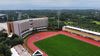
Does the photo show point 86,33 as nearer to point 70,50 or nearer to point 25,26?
point 70,50

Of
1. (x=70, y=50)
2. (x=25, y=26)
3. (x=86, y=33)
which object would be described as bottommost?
(x=70, y=50)

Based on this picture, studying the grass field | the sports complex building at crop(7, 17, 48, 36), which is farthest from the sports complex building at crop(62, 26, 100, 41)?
the sports complex building at crop(7, 17, 48, 36)

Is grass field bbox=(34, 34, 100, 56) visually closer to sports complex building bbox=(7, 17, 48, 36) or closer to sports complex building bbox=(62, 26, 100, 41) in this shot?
sports complex building bbox=(62, 26, 100, 41)

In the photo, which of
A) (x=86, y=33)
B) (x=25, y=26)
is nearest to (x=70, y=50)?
(x=86, y=33)

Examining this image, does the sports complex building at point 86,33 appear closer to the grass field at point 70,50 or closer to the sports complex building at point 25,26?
the grass field at point 70,50

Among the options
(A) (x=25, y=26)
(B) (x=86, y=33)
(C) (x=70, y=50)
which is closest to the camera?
(C) (x=70, y=50)

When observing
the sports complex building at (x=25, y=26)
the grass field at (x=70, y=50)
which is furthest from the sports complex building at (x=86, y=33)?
the sports complex building at (x=25, y=26)

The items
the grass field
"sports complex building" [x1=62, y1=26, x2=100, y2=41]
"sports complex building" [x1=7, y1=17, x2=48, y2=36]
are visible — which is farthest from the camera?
"sports complex building" [x1=7, y1=17, x2=48, y2=36]

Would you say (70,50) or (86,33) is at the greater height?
(86,33)

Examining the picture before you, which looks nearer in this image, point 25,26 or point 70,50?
point 70,50
